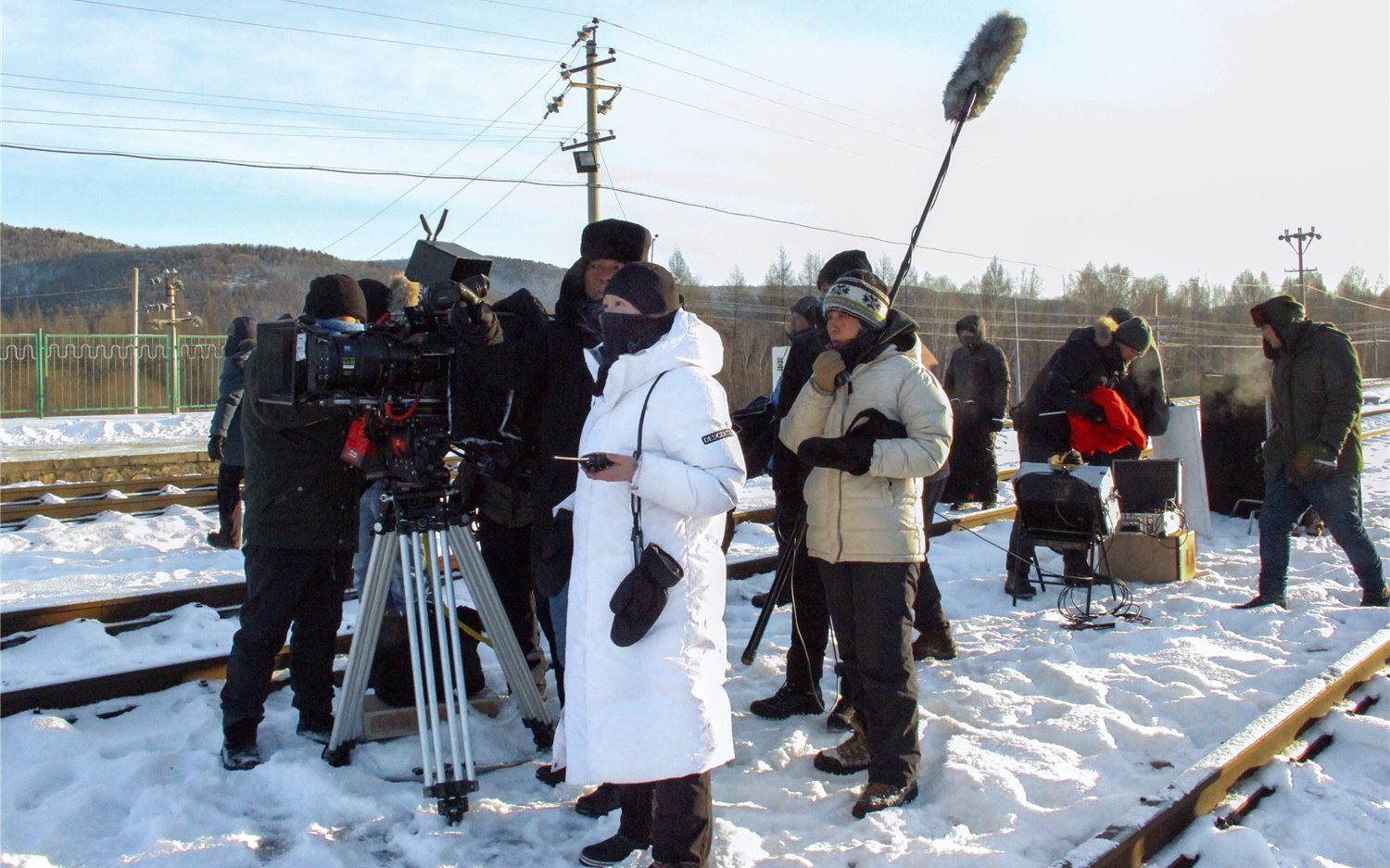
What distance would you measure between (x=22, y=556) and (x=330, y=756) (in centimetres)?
520

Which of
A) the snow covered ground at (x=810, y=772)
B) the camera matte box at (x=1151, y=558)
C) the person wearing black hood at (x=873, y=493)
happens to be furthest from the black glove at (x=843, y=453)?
the camera matte box at (x=1151, y=558)

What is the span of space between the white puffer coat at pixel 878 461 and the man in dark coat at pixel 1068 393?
3165 millimetres

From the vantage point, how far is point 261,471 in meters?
4.14

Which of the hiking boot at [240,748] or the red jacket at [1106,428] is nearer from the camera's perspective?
the hiking boot at [240,748]

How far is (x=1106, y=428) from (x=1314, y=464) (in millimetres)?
1306

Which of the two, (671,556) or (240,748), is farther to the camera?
(240,748)

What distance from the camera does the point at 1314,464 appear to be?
6082 mm

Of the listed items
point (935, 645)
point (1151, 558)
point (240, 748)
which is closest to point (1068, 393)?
point (1151, 558)

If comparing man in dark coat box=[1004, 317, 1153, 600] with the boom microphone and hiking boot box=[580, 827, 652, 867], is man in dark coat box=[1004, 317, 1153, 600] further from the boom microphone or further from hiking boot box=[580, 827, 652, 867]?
hiking boot box=[580, 827, 652, 867]

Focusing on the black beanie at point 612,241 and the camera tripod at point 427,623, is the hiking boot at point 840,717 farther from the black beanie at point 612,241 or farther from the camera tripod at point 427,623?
the black beanie at point 612,241

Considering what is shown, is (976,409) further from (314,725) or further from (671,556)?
(671,556)

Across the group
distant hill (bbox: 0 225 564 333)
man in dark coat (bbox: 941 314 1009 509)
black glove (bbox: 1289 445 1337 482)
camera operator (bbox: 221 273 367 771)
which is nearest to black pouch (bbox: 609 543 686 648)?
camera operator (bbox: 221 273 367 771)

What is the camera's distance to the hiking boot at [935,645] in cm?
524

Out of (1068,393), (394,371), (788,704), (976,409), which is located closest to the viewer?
(394,371)
